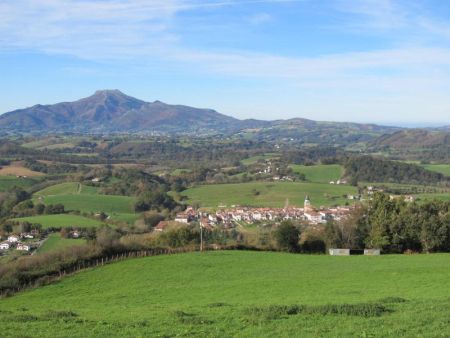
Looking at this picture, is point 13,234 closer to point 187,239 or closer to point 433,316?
point 187,239

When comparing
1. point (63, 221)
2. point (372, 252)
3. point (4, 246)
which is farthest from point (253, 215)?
point (4, 246)

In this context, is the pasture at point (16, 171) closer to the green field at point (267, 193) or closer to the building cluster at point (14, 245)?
the green field at point (267, 193)

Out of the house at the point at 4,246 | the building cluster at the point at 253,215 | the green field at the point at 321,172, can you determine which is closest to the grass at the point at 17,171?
the building cluster at the point at 253,215

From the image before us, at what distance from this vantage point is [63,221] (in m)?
61.0

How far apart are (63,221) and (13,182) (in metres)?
41.6

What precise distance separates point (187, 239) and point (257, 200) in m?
47.0

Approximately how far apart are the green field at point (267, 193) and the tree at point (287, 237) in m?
39.9

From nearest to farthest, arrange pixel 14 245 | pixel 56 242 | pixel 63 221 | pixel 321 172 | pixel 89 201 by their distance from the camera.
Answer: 1. pixel 14 245
2. pixel 56 242
3. pixel 63 221
4. pixel 89 201
5. pixel 321 172

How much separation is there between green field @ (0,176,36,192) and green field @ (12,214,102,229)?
30587 millimetres

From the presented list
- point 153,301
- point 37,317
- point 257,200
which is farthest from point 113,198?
point 37,317

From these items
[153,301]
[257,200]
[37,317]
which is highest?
[37,317]

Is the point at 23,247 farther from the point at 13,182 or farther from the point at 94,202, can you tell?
the point at 13,182

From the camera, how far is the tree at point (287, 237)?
4262cm

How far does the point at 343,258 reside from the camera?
37.0 m
